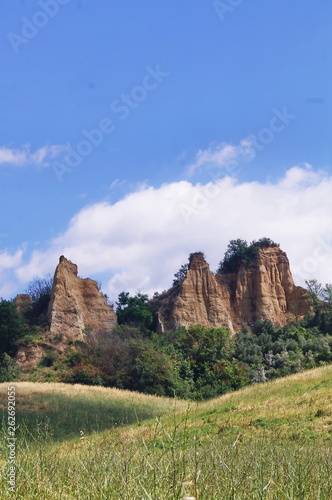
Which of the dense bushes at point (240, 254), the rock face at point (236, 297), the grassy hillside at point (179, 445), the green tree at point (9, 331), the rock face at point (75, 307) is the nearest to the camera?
the grassy hillside at point (179, 445)

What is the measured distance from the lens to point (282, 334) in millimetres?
45625

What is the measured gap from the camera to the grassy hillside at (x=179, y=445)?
404 cm

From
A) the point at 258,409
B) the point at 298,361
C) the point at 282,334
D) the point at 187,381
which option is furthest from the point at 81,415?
the point at 282,334

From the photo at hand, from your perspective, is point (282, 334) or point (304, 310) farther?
point (304, 310)

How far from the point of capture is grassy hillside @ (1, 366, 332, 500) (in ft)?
13.2

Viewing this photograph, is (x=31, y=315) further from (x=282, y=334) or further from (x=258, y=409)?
(x=258, y=409)

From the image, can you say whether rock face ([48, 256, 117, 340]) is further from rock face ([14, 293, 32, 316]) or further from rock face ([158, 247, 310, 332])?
rock face ([158, 247, 310, 332])

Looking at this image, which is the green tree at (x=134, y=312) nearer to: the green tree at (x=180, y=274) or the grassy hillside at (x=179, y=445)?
the green tree at (x=180, y=274)

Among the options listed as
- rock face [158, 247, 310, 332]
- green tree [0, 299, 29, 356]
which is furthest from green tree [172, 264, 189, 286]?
green tree [0, 299, 29, 356]

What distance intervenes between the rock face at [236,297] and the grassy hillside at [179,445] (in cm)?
2269

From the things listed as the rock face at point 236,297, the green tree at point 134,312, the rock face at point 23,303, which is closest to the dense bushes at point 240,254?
the rock face at point 236,297

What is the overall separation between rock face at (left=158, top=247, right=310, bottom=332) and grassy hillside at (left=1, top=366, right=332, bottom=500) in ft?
74.4

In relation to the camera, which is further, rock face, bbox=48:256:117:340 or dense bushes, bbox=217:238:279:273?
dense bushes, bbox=217:238:279:273

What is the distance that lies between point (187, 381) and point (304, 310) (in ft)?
78.4
